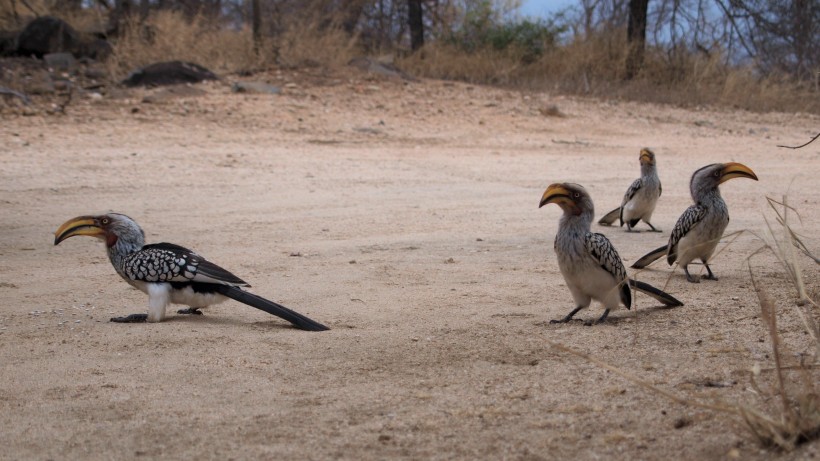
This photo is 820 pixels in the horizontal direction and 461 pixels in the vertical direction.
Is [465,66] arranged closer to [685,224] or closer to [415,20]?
[415,20]

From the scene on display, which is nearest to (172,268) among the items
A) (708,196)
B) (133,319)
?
(133,319)

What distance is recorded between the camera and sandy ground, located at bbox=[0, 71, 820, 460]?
142 inches

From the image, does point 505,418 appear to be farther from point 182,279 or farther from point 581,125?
point 581,125

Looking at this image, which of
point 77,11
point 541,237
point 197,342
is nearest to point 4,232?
point 197,342

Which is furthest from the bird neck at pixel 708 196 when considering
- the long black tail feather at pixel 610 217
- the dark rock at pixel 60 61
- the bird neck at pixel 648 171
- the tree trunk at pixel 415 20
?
the tree trunk at pixel 415 20

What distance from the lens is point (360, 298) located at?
6.10 m

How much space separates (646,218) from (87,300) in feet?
16.2

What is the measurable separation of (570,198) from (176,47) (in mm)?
12464

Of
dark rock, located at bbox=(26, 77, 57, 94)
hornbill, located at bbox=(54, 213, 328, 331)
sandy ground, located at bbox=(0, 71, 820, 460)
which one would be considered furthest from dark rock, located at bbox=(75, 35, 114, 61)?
hornbill, located at bbox=(54, 213, 328, 331)

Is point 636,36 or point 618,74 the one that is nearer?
point 618,74

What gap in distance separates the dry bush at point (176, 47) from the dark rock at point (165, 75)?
2.63ft

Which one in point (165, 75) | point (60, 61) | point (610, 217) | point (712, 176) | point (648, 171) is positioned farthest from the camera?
point (60, 61)

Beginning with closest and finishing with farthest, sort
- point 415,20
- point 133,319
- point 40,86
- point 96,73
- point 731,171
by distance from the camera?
point 133,319 → point 731,171 → point 40,86 → point 96,73 → point 415,20

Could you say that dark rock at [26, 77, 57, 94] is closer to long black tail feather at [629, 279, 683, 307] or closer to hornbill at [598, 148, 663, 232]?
hornbill at [598, 148, 663, 232]
